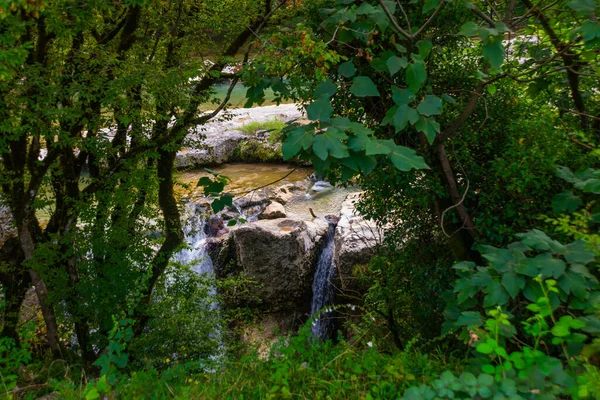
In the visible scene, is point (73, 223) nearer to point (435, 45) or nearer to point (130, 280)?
point (130, 280)

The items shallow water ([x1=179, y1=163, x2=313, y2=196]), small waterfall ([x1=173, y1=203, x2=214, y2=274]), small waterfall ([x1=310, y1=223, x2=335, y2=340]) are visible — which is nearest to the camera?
small waterfall ([x1=310, y1=223, x2=335, y2=340])

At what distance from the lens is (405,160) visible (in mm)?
2027

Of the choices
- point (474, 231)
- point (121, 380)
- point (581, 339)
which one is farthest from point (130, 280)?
point (581, 339)

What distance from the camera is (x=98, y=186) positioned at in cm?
569

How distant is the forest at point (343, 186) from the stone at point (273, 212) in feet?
6.98

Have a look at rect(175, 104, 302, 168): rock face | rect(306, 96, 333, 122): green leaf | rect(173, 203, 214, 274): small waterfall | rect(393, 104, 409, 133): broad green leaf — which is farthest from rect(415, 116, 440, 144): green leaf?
rect(175, 104, 302, 168): rock face

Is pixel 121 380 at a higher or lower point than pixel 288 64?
lower

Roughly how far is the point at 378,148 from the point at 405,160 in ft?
0.44

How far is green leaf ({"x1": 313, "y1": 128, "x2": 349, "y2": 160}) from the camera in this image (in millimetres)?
1966

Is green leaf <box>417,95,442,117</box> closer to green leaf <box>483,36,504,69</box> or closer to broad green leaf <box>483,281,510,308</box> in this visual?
green leaf <box>483,36,504,69</box>

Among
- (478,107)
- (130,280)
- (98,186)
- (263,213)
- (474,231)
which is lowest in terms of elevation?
(263,213)

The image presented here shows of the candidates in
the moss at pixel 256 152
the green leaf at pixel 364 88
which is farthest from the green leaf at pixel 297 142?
the moss at pixel 256 152

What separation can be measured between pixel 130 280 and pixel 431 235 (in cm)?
350

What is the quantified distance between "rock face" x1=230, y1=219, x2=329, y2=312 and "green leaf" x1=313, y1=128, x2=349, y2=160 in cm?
634
